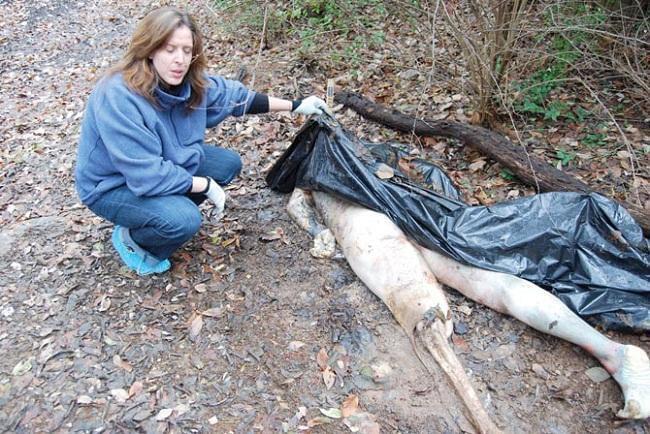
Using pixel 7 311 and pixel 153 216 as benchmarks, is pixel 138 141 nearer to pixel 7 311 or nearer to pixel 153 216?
pixel 153 216

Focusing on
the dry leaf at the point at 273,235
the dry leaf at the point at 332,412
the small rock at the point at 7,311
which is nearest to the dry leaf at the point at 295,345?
the dry leaf at the point at 332,412

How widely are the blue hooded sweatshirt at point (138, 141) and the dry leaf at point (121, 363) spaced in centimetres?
80

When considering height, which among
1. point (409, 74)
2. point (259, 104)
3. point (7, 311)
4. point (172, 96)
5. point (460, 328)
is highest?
point (172, 96)

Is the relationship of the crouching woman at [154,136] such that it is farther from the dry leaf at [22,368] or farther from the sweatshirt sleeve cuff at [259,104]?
the dry leaf at [22,368]

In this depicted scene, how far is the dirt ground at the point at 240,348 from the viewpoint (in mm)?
2121

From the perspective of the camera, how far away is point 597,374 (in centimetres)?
217

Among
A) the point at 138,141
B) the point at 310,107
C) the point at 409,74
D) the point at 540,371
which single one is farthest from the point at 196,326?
the point at 409,74

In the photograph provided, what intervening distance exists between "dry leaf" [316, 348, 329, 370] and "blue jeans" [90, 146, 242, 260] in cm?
94

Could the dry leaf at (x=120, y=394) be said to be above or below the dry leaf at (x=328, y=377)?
below

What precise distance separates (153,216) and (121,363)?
0.72 meters

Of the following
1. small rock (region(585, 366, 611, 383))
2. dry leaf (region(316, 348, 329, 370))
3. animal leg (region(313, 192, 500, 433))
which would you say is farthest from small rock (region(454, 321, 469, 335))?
dry leaf (region(316, 348, 329, 370))

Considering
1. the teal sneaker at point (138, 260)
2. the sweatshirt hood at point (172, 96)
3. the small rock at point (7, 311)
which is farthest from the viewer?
the teal sneaker at point (138, 260)

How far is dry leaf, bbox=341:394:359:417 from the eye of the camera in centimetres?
213

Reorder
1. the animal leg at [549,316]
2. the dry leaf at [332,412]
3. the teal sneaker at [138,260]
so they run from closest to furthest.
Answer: the animal leg at [549,316] → the dry leaf at [332,412] → the teal sneaker at [138,260]
